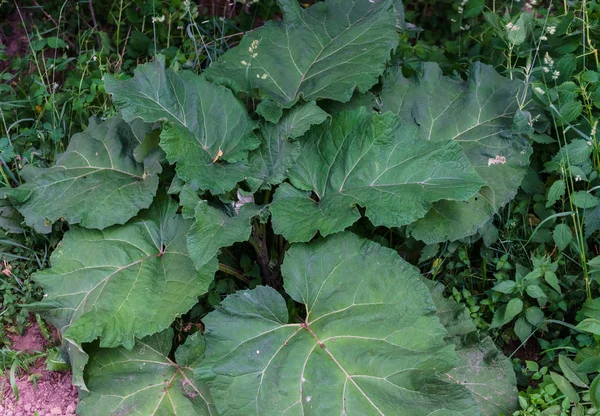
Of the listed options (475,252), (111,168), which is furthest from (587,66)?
(111,168)

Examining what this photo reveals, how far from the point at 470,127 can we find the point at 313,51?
0.81 m

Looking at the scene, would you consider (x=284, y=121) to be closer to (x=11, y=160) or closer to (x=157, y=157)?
(x=157, y=157)

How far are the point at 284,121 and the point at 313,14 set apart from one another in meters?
0.69

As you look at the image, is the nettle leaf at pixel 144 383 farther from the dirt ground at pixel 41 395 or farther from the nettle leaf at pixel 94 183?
the nettle leaf at pixel 94 183

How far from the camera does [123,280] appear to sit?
8.89 feet

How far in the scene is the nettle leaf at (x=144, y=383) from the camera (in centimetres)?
261

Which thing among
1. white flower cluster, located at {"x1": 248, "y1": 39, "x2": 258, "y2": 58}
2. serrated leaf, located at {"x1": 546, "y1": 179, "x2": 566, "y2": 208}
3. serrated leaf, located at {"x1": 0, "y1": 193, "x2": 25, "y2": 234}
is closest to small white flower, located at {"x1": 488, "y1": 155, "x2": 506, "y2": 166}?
serrated leaf, located at {"x1": 546, "y1": 179, "x2": 566, "y2": 208}

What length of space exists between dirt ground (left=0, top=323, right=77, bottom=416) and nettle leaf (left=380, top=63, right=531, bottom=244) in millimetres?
1645

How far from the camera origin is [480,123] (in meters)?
2.99

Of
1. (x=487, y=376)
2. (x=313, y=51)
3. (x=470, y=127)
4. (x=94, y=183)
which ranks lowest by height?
(x=487, y=376)

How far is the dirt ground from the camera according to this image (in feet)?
9.21

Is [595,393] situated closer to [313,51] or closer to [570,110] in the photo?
[570,110]

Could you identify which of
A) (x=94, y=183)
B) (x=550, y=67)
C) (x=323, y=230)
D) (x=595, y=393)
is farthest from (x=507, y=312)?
(x=94, y=183)

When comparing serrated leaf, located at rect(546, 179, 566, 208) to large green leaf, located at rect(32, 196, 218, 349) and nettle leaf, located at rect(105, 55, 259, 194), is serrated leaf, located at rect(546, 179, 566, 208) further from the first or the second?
large green leaf, located at rect(32, 196, 218, 349)
